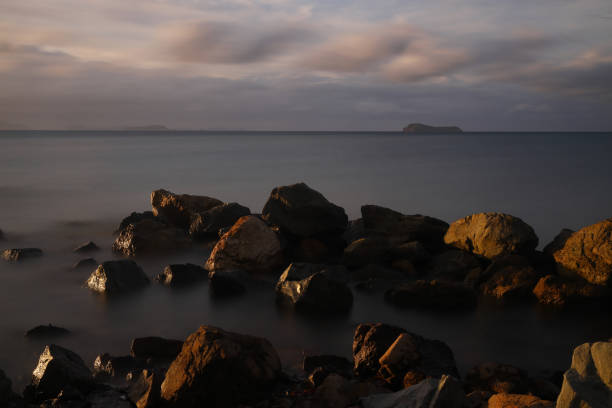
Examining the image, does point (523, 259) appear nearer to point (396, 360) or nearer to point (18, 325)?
point (396, 360)

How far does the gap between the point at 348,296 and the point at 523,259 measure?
13.7ft

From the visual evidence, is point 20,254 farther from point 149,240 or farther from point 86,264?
point 149,240

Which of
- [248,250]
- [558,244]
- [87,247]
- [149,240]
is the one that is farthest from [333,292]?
[87,247]

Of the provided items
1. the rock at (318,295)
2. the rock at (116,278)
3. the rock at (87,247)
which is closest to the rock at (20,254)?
the rock at (87,247)

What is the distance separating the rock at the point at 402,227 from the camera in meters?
13.6

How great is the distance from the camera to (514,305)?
397 inches

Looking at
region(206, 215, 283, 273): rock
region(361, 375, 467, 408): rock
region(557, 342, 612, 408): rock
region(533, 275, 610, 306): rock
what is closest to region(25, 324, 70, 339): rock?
region(206, 215, 283, 273): rock

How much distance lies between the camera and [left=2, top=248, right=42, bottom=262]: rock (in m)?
13.4

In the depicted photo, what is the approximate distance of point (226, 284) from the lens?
10.7 m

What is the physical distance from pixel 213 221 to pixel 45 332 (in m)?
7.20

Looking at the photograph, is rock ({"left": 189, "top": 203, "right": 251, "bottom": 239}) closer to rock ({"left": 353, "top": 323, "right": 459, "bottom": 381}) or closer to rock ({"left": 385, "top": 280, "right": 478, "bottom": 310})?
rock ({"left": 385, "top": 280, "right": 478, "bottom": 310})

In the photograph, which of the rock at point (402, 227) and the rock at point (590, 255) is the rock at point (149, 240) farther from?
the rock at point (590, 255)

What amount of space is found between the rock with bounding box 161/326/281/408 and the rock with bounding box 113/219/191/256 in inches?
343

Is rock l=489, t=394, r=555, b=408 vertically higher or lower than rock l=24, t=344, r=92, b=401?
higher
